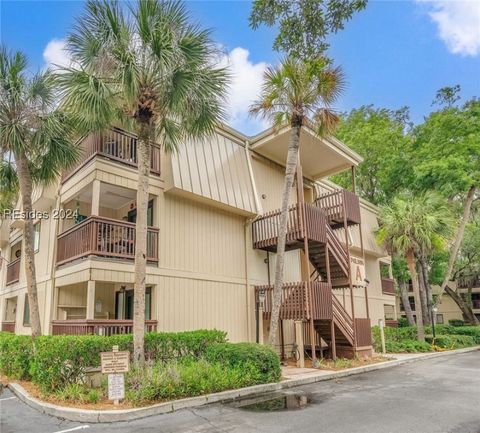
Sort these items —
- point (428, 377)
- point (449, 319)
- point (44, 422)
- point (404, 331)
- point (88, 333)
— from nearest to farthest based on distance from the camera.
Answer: point (44, 422), point (88, 333), point (428, 377), point (404, 331), point (449, 319)

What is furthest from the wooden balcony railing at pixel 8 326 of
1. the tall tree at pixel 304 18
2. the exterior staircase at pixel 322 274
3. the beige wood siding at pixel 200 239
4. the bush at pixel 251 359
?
the tall tree at pixel 304 18

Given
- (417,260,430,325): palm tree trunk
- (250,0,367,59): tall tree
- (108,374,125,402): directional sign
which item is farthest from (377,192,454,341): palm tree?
(108,374,125,402): directional sign

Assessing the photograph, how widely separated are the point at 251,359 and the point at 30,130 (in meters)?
8.63

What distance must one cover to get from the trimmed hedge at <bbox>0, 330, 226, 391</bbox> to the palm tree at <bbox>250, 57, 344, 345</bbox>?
2.72 meters

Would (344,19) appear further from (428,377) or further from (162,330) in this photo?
(428,377)

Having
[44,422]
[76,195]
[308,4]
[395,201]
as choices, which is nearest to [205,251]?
[76,195]

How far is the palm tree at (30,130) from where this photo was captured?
10.5 metres

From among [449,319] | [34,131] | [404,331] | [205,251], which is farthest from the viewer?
[449,319]

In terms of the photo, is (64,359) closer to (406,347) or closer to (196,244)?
(196,244)

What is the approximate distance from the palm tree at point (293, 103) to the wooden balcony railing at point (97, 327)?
420 cm

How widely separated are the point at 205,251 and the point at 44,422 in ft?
24.6

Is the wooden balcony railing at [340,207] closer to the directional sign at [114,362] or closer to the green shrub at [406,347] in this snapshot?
the green shrub at [406,347]

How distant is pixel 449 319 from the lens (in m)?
46.7

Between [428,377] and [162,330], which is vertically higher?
[162,330]
